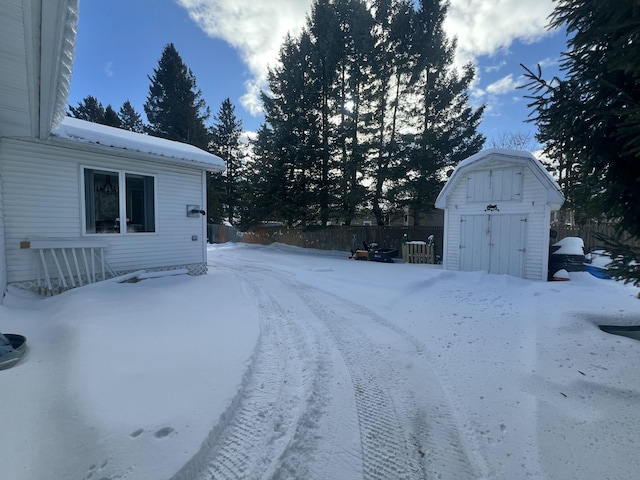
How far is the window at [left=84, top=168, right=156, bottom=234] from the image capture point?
599 cm

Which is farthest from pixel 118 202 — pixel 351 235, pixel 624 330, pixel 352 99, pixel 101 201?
pixel 352 99

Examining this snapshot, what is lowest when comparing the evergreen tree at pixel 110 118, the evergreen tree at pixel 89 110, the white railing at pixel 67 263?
the white railing at pixel 67 263

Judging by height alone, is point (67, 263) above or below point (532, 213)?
below

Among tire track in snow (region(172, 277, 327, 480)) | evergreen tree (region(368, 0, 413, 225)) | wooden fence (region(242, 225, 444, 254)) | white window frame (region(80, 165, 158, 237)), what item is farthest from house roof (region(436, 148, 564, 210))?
white window frame (region(80, 165, 158, 237))

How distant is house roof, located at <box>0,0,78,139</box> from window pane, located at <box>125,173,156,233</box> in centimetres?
233

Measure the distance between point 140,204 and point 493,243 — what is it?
9553mm

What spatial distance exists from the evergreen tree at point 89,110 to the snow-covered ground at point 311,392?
30996 millimetres

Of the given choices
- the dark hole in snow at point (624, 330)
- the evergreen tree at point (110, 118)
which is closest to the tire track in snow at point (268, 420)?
the dark hole in snow at point (624, 330)

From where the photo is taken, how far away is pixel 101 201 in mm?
6172

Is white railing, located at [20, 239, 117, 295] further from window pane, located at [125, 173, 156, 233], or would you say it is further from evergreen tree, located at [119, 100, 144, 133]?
evergreen tree, located at [119, 100, 144, 133]

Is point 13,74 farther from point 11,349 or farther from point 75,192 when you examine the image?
point 75,192

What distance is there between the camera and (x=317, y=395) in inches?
97.3

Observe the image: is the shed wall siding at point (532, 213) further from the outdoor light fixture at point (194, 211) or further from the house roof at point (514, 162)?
the outdoor light fixture at point (194, 211)

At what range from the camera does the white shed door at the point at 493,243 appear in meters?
8.20
